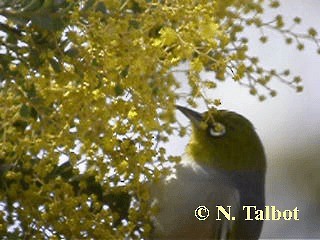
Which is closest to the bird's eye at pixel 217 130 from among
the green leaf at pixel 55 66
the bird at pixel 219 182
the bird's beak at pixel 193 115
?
the bird at pixel 219 182

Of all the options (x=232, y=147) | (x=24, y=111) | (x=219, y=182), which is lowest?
(x=24, y=111)

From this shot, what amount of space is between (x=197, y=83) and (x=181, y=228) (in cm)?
60

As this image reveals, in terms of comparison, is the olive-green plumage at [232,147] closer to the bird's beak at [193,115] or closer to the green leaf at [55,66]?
the bird's beak at [193,115]

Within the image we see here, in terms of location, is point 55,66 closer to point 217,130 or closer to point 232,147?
point 217,130

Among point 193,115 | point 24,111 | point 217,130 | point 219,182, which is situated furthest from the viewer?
point 219,182

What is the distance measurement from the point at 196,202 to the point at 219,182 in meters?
0.11

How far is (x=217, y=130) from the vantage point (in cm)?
203

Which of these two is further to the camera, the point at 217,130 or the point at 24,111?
the point at 217,130

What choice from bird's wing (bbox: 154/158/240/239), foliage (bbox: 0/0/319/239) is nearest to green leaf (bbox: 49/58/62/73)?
foliage (bbox: 0/0/319/239)

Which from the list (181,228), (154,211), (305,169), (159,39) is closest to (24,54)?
(159,39)

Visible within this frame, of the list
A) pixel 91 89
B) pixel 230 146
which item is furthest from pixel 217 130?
pixel 91 89

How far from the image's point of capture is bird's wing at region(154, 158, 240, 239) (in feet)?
6.56

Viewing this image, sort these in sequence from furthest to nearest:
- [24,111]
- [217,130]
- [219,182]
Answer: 1. [219,182]
2. [217,130]
3. [24,111]

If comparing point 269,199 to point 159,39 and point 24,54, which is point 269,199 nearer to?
point 159,39
